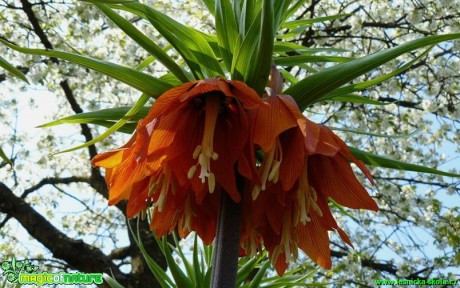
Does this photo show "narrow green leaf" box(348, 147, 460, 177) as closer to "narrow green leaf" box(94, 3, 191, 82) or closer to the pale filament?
the pale filament

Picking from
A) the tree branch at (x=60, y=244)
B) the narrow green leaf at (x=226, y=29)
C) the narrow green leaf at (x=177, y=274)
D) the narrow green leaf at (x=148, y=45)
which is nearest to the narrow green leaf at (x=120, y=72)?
the narrow green leaf at (x=148, y=45)

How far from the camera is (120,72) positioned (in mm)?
662

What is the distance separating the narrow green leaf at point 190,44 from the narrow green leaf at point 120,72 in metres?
0.08

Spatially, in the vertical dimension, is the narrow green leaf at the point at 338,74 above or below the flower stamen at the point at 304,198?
above

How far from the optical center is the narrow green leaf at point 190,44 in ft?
2.49

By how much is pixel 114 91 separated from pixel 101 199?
1980mm

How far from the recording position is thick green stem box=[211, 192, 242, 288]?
0.56m

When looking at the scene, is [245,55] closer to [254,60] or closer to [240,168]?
[254,60]

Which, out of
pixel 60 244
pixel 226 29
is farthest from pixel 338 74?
pixel 60 244

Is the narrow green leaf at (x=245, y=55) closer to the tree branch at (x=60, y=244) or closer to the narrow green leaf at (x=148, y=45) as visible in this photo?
the narrow green leaf at (x=148, y=45)

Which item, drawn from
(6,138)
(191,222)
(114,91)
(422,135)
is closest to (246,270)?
(191,222)

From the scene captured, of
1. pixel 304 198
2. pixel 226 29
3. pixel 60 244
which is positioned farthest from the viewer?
pixel 60 244

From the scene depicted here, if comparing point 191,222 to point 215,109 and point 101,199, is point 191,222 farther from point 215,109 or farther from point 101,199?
point 101,199

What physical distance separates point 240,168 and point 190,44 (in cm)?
23
